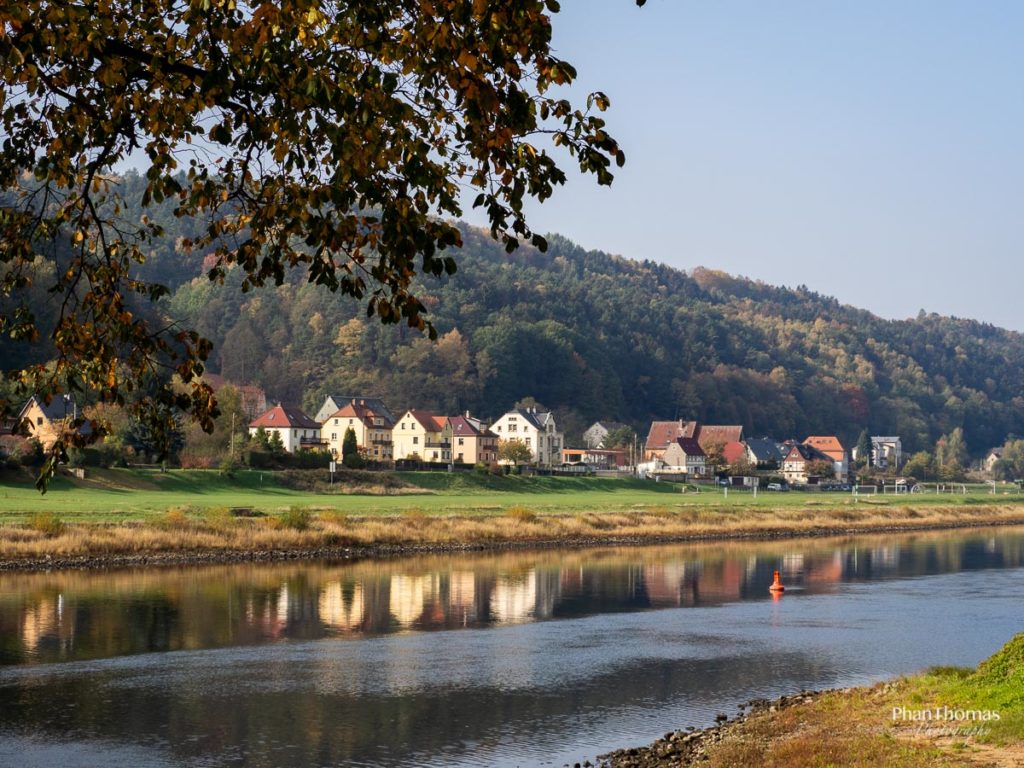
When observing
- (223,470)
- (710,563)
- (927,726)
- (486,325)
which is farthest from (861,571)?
(486,325)

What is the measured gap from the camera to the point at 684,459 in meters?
158

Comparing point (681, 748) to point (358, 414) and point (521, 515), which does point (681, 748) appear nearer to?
point (521, 515)

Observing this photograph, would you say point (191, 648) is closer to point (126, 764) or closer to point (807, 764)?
point (126, 764)

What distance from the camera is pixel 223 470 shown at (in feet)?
281

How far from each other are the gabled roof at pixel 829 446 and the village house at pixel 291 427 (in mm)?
86385

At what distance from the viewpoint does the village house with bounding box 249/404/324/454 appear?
125 metres

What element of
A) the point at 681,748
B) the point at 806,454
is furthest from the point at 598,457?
the point at 681,748

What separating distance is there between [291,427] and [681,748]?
356 feet

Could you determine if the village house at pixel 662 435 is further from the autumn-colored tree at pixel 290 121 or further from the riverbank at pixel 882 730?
the autumn-colored tree at pixel 290 121

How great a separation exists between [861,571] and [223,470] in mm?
45820

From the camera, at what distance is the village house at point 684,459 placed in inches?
6196

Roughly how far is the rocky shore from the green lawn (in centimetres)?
4048

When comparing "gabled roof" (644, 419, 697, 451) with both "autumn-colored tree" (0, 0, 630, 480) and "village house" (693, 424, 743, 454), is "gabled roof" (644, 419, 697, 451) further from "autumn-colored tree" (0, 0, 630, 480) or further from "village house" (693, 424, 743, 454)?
"autumn-colored tree" (0, 0, 630, 480)

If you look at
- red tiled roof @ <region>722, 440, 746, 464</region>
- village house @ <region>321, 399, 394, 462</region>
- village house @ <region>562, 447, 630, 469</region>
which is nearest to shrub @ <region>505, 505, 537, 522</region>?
village house @ <region>321, 399, 394, 462</region>
